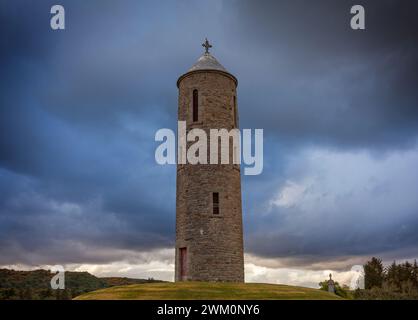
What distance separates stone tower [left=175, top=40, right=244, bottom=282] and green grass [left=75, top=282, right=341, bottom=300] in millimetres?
4216

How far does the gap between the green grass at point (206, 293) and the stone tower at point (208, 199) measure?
4216 mm

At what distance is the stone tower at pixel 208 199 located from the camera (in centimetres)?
2744

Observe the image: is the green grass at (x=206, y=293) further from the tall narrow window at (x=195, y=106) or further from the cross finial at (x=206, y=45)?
the cross finial at (x=206, y=45)

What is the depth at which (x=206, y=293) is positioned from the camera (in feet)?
67.6

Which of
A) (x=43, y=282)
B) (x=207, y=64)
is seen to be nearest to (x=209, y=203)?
(x=207, y=64)

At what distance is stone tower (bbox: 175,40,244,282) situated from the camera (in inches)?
1080

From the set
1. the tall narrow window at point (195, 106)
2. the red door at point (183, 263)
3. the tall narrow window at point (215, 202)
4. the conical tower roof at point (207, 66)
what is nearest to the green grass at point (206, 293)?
the red door at point (183, 263)

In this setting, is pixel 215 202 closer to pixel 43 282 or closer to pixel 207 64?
pixel 207 64

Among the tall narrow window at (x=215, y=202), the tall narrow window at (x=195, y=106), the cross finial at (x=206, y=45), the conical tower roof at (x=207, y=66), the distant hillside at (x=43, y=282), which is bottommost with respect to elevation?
the distant hillside at (x=43, y=282)

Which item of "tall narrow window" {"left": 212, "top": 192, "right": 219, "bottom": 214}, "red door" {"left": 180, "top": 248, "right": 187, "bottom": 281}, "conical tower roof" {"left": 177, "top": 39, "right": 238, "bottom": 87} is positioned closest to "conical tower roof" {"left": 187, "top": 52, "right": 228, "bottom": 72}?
"conical tower roof" {"left": 177, "top": 39, "right": 238, "bottom": 87}

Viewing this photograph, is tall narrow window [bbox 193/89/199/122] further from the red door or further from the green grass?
the green grass

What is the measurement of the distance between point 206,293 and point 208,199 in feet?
27.3
